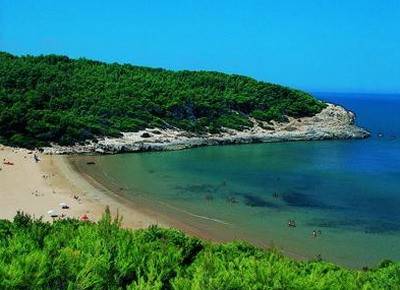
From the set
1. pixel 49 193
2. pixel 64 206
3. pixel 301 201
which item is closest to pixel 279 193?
pixel 301 201

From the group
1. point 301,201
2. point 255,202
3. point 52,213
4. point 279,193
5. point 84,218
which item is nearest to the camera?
point 84,218

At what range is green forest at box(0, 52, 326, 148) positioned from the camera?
216ft

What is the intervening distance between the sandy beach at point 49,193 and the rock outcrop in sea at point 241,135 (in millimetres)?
9027

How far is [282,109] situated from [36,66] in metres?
39.1

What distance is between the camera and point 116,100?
81.5 metres

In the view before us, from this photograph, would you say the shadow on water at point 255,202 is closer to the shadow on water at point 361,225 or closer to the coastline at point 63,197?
the shadow on water at point 361,225

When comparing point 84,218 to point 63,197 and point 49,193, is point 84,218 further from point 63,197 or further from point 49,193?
point 49,193

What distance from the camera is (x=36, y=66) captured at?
87812mm

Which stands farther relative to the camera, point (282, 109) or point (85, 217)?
point (282, 109)

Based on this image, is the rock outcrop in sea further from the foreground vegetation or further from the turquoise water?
the foreground vegetation

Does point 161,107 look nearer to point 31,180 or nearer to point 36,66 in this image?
point 36,66

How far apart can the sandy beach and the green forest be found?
9.79m

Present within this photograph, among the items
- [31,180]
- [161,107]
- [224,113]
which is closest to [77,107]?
[161,107]

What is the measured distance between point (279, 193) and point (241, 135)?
114 feet
